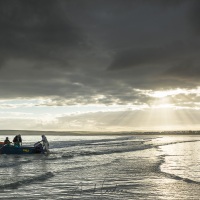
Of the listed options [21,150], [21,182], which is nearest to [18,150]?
[21,150]

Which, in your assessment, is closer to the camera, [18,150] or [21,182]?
[21,182]

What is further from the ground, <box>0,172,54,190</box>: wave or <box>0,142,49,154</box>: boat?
<box>0,142,49,154</box>: boat

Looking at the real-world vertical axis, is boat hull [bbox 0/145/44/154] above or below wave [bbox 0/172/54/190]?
above

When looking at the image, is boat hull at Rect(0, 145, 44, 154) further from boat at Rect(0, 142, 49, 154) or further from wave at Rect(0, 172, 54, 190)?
wave at Rect(0, 172, 54, 190)

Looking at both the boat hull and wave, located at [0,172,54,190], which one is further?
the boat hull

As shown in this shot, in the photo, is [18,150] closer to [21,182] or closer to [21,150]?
[21,150]

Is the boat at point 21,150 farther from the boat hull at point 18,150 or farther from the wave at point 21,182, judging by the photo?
the wave at point 21,182

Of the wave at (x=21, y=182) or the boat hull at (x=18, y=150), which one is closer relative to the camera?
the wave at (x=21, y=182)

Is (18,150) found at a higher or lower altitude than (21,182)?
higher

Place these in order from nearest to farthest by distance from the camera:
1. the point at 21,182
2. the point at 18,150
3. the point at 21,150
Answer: the point at 21,182 → the point at 18,150 → the point at 21,150

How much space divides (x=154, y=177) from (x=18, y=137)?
27.5 meters

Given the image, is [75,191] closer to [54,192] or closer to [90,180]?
[54,192]

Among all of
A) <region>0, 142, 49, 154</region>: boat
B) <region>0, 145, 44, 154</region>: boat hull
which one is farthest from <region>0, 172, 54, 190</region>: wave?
<region>0, 145, 44, 154</region>: boat hull

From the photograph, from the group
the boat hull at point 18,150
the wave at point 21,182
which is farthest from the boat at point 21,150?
the wave at point 21,182
